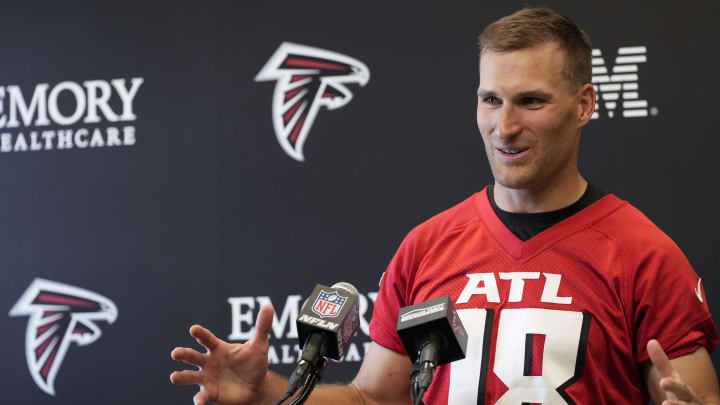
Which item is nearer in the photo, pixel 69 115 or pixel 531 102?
pixel 531 102

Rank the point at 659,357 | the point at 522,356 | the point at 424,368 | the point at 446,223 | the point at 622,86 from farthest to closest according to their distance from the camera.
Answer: the point at 622,86 < the point at 446,223 < the point at 522,356 < the point at 659,357 < the point at 424,368

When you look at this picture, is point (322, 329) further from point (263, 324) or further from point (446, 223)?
point (446, 223)

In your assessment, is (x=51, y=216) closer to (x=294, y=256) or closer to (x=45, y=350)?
(x=45, y=350)

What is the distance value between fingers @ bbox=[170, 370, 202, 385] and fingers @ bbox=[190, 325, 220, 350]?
0.05m

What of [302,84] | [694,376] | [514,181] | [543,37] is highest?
[302,84]

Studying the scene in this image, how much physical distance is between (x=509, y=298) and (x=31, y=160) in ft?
6.44

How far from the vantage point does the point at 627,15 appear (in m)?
2.64

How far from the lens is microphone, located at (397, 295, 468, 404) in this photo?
1.25m

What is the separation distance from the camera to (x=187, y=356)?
4.76 feet

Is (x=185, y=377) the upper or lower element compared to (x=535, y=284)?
lower

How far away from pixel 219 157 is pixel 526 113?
4.70 feet

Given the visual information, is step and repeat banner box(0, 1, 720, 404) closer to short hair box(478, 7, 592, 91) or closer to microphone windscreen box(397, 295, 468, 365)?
short hair box(478, 7, 592, 91)

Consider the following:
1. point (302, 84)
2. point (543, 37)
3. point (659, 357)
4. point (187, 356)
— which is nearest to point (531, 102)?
point (543, 37)

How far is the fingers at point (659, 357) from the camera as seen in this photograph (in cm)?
133
